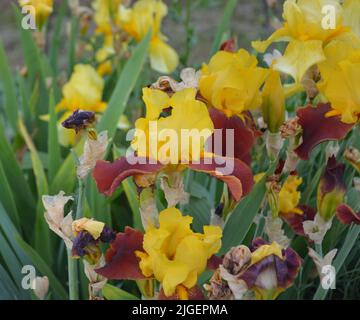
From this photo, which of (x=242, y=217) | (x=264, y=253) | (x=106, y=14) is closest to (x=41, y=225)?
(x=242, y=217)

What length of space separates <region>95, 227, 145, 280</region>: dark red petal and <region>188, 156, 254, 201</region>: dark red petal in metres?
0.12

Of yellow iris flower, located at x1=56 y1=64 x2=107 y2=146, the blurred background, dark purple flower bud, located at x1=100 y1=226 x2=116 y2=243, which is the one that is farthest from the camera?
the blurred background

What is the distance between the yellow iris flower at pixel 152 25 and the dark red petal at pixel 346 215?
1.00m

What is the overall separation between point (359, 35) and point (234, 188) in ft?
1.14

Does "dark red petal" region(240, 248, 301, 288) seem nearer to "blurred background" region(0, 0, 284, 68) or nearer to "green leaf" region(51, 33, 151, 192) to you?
"green leaf" region(51, 33, 151, 192)

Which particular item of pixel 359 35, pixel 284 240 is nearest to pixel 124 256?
pixel 284 240

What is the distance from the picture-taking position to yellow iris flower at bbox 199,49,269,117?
0.93 m

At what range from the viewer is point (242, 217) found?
988 mm

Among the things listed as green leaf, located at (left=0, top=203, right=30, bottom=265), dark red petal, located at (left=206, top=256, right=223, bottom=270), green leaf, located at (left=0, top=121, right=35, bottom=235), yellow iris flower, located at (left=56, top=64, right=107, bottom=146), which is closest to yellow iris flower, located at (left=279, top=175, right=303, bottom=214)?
dark red petal, located at (left=206, top=256, right=223, bottom=270)

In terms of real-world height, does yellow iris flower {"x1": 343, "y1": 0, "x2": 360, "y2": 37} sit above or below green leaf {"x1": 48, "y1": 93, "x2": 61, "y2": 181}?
above
